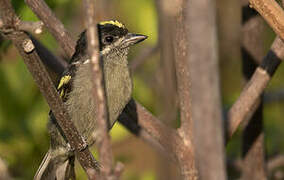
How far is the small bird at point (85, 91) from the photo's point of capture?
3.91 metres

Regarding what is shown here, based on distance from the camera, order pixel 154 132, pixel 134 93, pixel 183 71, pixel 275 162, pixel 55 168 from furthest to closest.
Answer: pixel 134 93
pixel 275 162
pixel 55 168
pixel 154 132
pixel 183 71

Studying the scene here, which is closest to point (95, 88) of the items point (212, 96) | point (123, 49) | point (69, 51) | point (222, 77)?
point (212, 96)

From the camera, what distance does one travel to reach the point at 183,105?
3377 mm

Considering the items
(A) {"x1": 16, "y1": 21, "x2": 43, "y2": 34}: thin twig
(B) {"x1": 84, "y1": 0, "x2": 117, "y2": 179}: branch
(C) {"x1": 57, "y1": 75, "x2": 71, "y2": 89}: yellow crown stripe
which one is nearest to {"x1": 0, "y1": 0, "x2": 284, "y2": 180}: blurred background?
(C) {"x1": 57, "y1": 75, "x2": 71, "y2": 89}: yellow crown stripe

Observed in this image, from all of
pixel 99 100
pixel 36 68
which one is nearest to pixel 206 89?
pixel 99 100

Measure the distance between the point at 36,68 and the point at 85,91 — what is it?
1.51 metres

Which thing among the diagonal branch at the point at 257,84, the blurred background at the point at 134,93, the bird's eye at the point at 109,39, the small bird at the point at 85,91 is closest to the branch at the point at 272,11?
the diagonal branch at the point at 257,84

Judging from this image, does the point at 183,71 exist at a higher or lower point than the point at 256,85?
higher

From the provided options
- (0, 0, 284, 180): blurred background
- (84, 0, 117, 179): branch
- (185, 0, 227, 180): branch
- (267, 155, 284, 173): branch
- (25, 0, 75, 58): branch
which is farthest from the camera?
(267, 155, 284, 173): branch

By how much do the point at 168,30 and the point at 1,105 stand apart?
2.49 meters

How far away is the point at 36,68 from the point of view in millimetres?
2404

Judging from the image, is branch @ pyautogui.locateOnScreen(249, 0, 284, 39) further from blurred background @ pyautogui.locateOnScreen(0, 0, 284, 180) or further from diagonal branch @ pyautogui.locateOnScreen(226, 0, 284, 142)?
blurred background @ pyautogui.locateOnScreen(0, 0, 284, 180)

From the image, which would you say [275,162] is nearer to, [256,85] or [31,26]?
[256,85]

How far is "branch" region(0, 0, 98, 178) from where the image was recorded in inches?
Result: 83.2
